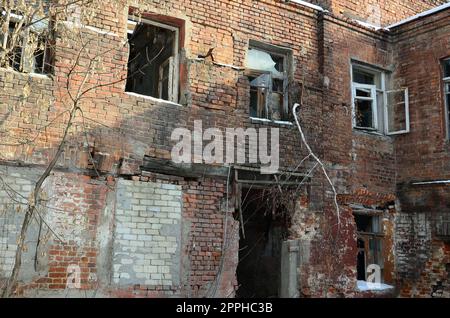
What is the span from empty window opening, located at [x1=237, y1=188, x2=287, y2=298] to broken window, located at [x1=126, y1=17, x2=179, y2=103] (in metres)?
2.50

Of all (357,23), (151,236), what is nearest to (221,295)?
(151,236)

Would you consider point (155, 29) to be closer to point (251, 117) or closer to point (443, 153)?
point (251, 117)

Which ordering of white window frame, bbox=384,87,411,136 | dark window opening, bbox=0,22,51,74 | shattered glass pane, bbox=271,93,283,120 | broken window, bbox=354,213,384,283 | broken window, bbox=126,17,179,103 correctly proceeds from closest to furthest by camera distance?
dark window opening, bbox=0,22,51,74 → broken window, bbox=126,17,179,103 → shattered glass pane, bbox=271,93,283,120 → broken window, bbox=354,213,384,283 → white window frame, bbox=384,87,411,136

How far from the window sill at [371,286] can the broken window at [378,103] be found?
294 cm

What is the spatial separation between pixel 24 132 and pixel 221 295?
3678 mm

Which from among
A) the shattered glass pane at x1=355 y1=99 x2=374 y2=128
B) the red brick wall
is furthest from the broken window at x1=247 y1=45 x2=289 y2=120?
the red brick wall

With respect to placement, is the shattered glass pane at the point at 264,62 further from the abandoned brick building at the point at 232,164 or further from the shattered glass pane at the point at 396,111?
the shattered glass pane at the point at 396,111

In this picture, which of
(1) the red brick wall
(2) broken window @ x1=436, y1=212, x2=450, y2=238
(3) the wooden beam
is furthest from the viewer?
(1) the red brick wall

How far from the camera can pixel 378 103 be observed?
10.8m

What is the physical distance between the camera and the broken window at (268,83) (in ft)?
30.3

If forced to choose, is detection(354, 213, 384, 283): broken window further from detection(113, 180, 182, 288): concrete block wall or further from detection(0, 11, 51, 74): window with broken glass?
detection(0, 11, 51, 74): window with broken glass

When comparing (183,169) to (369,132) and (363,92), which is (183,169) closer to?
(369,132)

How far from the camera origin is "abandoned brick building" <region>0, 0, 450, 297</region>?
7.04 metres

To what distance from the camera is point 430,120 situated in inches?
393
